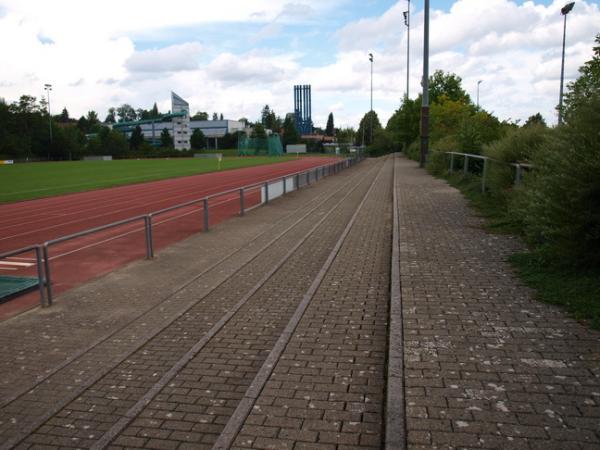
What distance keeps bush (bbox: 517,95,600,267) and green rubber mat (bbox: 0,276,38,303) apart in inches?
294

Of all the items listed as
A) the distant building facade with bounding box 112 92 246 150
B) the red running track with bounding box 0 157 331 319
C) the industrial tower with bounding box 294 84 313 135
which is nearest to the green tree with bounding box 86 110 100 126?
the distant building facade with bounding box 112 92 246 150

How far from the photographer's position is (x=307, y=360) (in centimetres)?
491

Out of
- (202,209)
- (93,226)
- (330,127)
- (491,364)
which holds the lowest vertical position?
(93,226)

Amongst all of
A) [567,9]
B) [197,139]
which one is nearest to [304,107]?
[197,139]

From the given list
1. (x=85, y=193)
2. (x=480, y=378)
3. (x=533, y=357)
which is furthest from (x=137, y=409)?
(x=85, y=193)

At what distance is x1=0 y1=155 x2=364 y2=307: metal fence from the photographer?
285 inches

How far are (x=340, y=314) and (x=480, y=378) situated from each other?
2303 millimetres

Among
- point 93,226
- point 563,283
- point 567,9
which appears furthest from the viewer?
point 567,9

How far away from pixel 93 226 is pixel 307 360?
40.6 ft

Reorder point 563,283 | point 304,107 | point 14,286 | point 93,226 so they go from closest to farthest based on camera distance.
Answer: point 563,283
point 14,286
point 93,226
point 304,107

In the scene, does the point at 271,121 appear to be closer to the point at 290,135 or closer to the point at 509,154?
the point at 290,135

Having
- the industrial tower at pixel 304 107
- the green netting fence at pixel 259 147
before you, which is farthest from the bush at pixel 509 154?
the industrial tower at pixel 304 107

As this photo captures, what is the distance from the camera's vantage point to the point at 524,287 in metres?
6.69

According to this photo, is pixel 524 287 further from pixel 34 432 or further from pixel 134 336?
pixel 34 432
